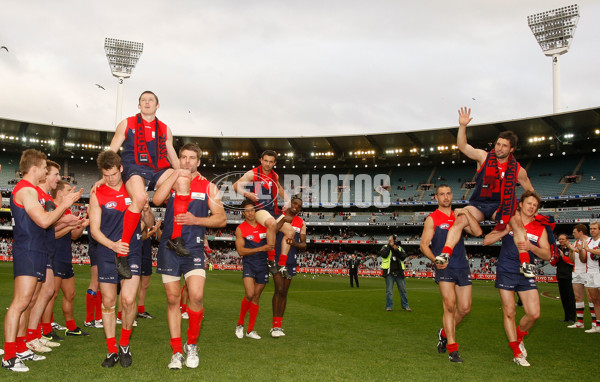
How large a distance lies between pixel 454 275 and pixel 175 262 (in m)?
4.26

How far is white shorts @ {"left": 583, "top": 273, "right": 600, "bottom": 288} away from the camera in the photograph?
10016 millimetres

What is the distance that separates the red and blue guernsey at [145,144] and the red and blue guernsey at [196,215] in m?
0.80

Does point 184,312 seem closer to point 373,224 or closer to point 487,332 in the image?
point 487,332

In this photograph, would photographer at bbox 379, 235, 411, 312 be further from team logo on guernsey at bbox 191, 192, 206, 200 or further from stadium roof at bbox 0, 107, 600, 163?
stadium roof at bbox 0, 107, 600, 163

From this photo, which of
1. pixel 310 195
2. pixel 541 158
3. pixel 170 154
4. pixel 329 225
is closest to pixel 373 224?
pixel 329 225

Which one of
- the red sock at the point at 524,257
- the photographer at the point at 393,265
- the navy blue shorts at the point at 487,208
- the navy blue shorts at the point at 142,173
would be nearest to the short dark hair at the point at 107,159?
the navy blue shorts at the point at 142,173

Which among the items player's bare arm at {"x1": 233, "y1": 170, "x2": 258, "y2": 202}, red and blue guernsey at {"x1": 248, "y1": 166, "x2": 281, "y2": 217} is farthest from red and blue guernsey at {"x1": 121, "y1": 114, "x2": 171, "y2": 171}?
red and blue guernsey at {"x1": 248, "y1": 166, "x2": 281, "y2": 217}

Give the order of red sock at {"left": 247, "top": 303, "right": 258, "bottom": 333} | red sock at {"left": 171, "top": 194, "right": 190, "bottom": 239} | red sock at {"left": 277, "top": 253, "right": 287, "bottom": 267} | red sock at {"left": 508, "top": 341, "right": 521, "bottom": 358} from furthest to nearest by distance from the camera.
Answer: red sock at {"left": 277, "top": 253, "right": 287, "bottom": 267}
red sock at {"left": 247, "top": 303, "right": 258, "bottom": 333}
red sock at {"left": 508, "top": 341, "right": 521, "bottom": 358}
red sock at {"left": 171, "top": 194, "right": 190, "bottom": 239}

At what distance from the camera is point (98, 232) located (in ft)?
18.1

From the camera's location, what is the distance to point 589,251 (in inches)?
373

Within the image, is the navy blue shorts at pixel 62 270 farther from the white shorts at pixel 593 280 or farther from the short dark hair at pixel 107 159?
the white shorts at pixel 593 280

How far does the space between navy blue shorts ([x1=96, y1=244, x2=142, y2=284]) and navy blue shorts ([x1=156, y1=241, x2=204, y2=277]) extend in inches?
14.9

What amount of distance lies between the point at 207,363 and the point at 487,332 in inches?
250

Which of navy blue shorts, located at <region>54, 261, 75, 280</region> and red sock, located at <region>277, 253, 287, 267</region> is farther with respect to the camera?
red sock, located at <region>277, 253, 287, 267</region>
